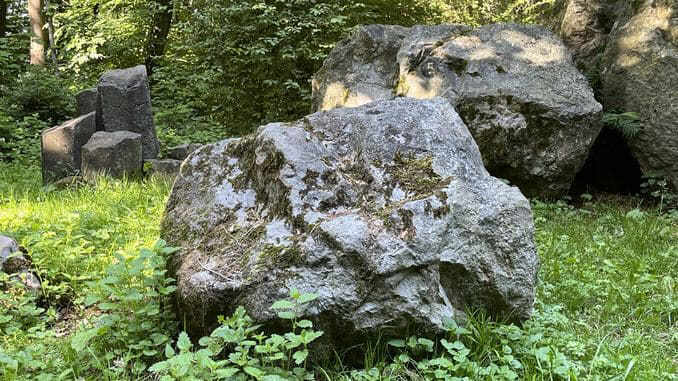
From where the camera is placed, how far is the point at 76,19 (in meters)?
14.4

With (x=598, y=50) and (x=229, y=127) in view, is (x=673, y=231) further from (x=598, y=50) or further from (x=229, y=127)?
(x=229, y=127)

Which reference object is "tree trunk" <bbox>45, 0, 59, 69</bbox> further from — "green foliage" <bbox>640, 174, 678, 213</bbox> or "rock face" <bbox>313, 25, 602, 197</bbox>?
"green foliage" <bbox>640, 174, 678, 213</bbox>

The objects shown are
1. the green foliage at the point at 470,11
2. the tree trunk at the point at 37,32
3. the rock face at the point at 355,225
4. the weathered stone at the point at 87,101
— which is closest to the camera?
the rock face at the point at 355,225

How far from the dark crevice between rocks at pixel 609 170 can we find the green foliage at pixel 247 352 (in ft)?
18.2

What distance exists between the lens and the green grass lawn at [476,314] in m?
2.77

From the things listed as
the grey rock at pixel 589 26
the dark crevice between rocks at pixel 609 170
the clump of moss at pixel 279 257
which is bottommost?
the dark crevice between rocks at pixel 609 170

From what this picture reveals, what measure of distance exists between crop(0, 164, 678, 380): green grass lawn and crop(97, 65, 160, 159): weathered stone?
2480mm

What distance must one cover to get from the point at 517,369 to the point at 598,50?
6.41 meters

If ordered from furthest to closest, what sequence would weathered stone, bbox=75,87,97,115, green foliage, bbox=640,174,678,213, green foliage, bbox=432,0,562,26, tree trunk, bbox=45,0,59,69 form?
tree trunk, bbox=45,0,59,69
green foliage, bbox=432,0,562,26
weathered stone, bbox=75,87,97,115
green foliage, bbox=640,174,678,213

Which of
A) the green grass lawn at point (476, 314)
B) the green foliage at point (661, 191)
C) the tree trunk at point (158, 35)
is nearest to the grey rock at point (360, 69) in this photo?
the green grass lawn at point (476, 314)

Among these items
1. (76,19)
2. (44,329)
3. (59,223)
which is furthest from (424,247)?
(76,19)

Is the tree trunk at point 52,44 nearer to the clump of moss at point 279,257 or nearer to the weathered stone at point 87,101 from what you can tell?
the weathered stone at point 87,101

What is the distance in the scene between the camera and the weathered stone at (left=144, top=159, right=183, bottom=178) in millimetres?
7845

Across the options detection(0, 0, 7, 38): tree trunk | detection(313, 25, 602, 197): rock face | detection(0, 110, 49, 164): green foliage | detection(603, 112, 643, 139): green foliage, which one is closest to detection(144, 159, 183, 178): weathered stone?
detection(313, 25, 602, 197): rock face
